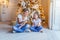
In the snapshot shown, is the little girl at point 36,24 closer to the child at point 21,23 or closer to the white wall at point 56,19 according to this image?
the child at point 21,23

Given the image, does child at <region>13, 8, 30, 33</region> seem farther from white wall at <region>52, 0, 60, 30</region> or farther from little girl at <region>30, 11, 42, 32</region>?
white wall at <region>52, 0, 60, 30</region>

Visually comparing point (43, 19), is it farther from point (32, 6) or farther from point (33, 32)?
point (33, 32)

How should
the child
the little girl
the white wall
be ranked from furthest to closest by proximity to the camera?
the white wall
the little girl
the child

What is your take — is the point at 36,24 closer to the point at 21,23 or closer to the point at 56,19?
the point at 21,23

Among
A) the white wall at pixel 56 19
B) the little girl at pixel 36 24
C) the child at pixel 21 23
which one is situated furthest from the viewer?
the white wall at pixel 56 19

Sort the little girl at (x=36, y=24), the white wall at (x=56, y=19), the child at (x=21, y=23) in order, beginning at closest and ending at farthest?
the child at (x=21, y=23) < the little girl at (x=36, y=24) < the white wall at (x=56, y=19)

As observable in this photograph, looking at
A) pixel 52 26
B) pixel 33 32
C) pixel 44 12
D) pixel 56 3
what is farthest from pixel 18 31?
pixel 44 12

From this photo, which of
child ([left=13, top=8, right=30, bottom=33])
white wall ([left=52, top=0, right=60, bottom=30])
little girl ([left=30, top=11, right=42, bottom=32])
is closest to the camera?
child ([left=13, top=8, right=30, bottom=33])

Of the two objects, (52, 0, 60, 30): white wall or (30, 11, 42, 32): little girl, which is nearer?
(30, 11, 42, 32): little girl

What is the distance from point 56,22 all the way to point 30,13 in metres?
1.02

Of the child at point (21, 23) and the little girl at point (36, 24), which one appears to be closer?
the child at point (21, 23)

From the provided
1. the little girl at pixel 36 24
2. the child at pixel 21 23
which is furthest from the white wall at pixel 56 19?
the child at pixel 21 23

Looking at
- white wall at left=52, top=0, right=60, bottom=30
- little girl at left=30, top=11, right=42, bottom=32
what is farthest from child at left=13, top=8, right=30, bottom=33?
white wall at left=52, top=0, right=60, bottom=30

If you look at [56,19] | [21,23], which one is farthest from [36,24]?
[56,19]
